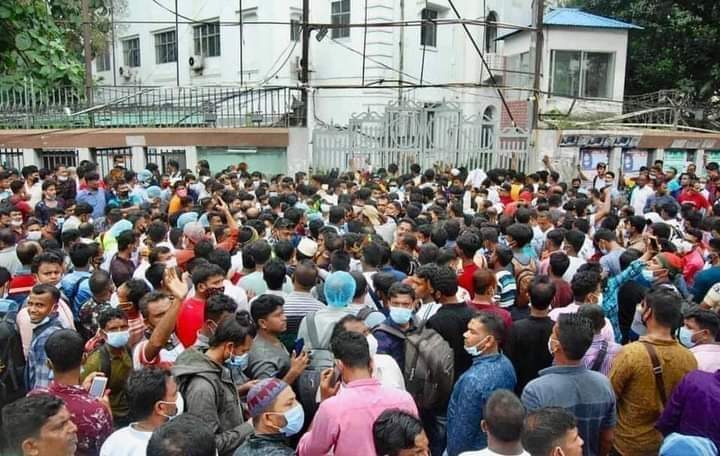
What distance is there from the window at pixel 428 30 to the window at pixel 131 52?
13852mm

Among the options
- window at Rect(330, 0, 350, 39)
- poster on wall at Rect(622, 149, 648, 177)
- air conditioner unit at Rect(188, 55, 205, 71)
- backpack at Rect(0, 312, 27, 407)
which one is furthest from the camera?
air conditioner unit at Rect(188, 55, 205, 71)

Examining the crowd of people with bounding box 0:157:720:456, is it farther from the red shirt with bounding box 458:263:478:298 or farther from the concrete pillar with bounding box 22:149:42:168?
the concrete pillar with bounding box 22:149:42:168

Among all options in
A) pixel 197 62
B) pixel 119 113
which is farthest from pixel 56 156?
pixel 197 62

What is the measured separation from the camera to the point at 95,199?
932 centimetres

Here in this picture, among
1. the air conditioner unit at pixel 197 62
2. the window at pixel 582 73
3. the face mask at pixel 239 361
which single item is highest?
→ the air conditioner unit at pixel 197 62

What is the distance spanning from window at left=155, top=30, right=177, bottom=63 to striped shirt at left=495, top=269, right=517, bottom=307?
24858 millimetres

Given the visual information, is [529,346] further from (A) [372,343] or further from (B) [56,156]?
(B) [56,156]

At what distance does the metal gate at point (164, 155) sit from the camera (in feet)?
52.0

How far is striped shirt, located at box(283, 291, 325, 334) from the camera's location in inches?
178

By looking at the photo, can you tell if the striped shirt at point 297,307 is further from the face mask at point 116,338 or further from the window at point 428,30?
the window at point 428,30

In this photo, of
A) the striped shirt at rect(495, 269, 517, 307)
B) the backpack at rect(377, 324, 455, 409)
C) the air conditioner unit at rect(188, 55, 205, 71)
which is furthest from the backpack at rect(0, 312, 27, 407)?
the air conditioner unit at rect(188, 55, 205, 71)

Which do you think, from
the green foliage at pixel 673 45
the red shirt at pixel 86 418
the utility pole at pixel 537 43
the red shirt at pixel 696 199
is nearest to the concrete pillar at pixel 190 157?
the utility pole at pixel 537 43

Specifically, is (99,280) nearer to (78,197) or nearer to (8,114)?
(78,197)

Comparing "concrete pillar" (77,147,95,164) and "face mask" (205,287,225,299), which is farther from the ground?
"concrete pillar" (77,147,95,164)
